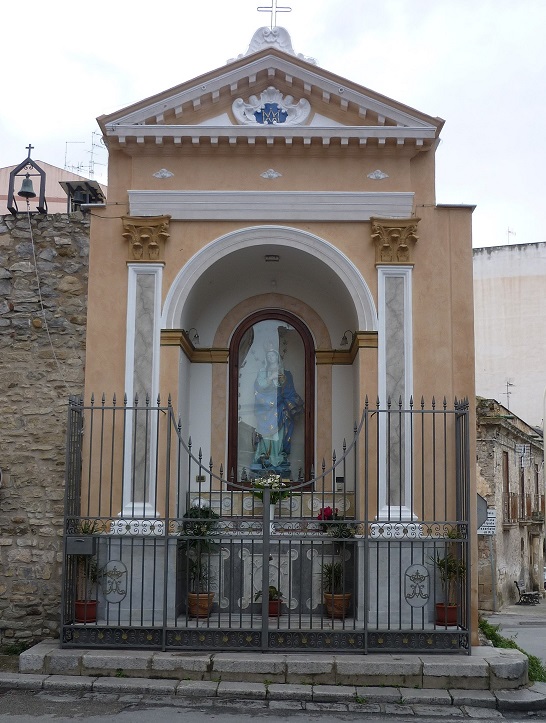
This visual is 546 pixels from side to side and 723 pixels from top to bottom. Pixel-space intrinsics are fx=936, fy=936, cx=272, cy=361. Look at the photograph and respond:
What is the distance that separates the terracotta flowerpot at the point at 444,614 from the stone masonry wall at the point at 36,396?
14.7ft

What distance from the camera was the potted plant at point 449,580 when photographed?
1044cm

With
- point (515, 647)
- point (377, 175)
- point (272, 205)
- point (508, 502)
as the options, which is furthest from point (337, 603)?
point (508, 502)

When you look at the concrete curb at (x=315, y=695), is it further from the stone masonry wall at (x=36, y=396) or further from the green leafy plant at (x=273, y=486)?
the green leafy plant at (x=273, y=486)

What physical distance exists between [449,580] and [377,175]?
16.4 feet

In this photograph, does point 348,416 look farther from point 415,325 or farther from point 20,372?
point 20,372

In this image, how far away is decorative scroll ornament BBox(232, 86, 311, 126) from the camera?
1184cm

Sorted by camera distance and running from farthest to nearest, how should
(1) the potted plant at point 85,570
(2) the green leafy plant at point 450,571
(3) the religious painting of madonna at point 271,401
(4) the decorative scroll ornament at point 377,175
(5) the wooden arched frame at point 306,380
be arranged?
(3) the religious painting of madonna at point 271,401, (5) the wooden arched frame at point 306,380, (4) the decorative scroll ornament at point 377,175, (2) the green leafy plant at point 450,571, (1) the potted plant at point 85,570

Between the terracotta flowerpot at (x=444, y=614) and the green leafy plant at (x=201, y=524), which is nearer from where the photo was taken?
the terracotta flowerpot at (x=444, y=614)

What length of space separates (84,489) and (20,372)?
1.71 m

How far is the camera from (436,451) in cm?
1124

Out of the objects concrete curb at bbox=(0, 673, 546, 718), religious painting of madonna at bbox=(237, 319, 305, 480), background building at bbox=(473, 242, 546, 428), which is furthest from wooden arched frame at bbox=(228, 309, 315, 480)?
background building at bbox=(473, 242, 546, 428)

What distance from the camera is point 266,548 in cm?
1008

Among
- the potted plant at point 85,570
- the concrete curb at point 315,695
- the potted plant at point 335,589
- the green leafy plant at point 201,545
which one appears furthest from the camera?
the green leafy plant at point 201,545

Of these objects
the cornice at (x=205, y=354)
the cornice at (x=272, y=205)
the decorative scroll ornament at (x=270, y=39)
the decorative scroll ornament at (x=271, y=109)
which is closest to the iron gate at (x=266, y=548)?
A: the cornice at (x=205, y=354)
